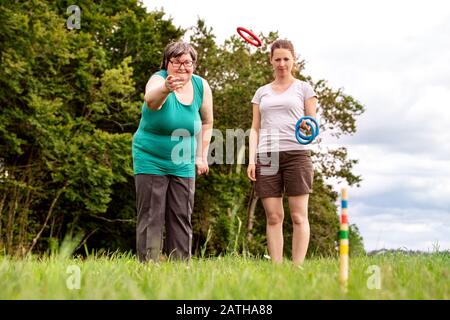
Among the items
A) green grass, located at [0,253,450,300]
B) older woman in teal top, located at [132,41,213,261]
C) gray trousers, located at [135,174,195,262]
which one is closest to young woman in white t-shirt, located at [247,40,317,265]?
older woman in teal top, located at [132,41,213,261]

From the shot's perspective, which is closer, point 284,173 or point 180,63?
point 180,63

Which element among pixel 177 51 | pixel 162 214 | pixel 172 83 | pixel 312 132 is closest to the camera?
pixel 172 83

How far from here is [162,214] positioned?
5145 mm

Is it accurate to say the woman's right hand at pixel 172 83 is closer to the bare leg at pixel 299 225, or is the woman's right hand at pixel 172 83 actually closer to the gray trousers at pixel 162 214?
the gray trousers at pixel 162 214

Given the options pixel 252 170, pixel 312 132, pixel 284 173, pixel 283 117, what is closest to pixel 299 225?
pixel 284 173

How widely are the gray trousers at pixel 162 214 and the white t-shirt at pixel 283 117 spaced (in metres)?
0.74

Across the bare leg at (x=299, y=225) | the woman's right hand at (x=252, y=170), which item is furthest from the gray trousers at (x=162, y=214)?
the bare leg at (x=299, y=225)

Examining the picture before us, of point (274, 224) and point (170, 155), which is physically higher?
point (170, 155)

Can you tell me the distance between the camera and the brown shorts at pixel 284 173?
519cm

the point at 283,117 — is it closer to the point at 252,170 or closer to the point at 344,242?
the point at 252,170

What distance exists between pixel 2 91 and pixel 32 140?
1846 millimetres

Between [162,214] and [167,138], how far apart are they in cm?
63

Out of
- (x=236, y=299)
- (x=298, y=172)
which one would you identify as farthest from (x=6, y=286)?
(x=298, y=172)

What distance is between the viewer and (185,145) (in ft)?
16.7
